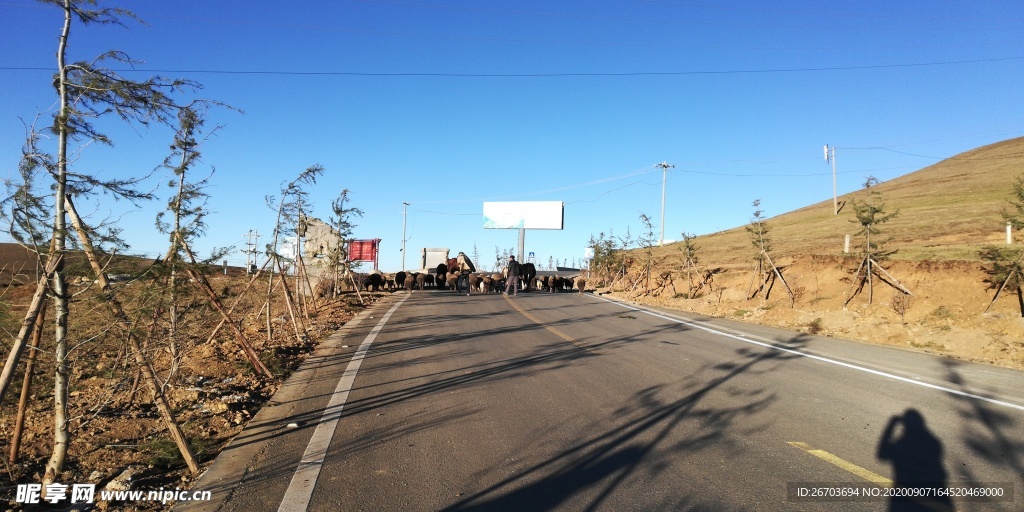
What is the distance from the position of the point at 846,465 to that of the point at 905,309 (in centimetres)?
1473

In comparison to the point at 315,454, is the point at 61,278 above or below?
above

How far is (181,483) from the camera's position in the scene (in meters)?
4.79

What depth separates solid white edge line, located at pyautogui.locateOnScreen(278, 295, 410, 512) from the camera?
4.28 metres

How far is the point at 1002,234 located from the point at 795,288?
11.2m

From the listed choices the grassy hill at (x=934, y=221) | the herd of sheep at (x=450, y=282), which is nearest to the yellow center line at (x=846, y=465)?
the grassy hill at (x=934, y=221)

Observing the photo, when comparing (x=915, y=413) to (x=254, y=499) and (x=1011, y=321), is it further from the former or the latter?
(x=1011, y=321)

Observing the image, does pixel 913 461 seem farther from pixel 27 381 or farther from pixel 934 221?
pixel 934 221

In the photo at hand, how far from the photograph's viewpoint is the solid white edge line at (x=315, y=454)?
4.28 m

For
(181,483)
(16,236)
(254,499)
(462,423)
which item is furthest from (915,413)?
(16,236)

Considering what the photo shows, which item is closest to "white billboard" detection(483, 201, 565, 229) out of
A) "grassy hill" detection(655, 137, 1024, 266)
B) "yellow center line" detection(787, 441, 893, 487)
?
"grassy hill" detection(655, 137, 1024, 266)

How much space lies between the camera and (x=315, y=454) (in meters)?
5.25

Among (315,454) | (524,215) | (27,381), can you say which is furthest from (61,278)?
(524,215)

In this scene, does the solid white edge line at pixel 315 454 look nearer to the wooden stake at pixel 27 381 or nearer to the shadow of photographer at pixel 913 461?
the wooden stake at pixel 27 381

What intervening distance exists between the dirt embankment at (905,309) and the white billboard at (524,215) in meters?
39.0
